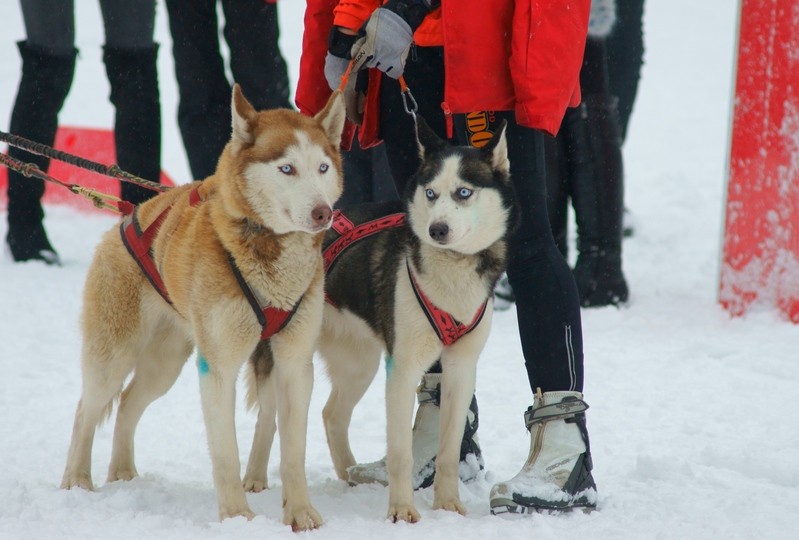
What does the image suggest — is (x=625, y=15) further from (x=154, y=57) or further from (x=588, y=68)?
(x=154, y=57)

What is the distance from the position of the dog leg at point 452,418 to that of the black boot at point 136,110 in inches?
117

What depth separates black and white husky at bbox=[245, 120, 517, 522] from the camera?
2.84m

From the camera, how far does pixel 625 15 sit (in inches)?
254

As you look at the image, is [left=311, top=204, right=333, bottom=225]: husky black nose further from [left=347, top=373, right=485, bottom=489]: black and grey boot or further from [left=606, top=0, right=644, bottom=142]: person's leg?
[left=606, top=0, right=644, bottom=142]: person's leg

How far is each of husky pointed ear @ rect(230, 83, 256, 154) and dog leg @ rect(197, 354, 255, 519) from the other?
1.98 ft

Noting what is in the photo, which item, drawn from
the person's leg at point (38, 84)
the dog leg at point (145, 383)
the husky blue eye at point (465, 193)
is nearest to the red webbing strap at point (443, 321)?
the husky blue eye at point (465, 193)

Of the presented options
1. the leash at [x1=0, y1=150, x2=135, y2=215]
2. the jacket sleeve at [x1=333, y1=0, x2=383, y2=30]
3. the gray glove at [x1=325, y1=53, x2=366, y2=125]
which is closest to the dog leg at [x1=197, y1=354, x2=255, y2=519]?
the leash at [x1=0, y1=150, x2=135, y2=215]

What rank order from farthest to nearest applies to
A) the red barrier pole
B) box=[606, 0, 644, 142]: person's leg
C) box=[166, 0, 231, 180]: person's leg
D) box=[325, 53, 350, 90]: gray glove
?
box=[606, 0, 644, 142]: person's leg → box=[166, 0, 231, 180]: person's leg → the red barrier pole → box=[325, 53, 350, 90]: gray glove

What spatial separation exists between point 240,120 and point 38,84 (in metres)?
3.36

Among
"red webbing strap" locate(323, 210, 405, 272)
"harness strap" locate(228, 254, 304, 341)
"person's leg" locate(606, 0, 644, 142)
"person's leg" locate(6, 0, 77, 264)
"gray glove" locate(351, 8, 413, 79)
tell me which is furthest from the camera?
"person's leg" locate(606, 0, 644, 142)

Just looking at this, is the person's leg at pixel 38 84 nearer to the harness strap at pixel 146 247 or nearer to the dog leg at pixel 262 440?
the harness strap at pixel 146 247

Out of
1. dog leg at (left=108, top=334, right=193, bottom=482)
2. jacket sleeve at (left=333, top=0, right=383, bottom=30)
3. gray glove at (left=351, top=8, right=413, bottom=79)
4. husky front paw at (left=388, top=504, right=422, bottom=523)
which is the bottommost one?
husky front paw at (left=388, top=504, right=422, bottom=523)

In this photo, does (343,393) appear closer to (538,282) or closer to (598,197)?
(538,282)

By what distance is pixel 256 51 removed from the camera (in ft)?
17.2
